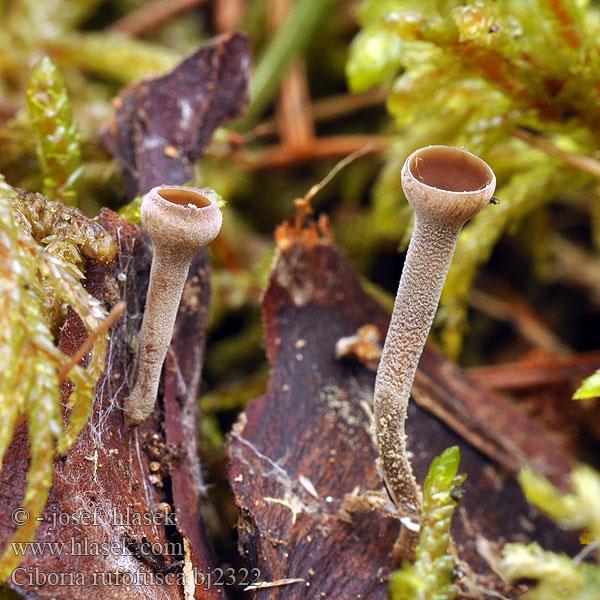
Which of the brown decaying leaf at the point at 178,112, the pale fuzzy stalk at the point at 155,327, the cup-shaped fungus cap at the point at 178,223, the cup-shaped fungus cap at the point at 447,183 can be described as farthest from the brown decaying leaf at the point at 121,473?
the cup-shaped fungus cap at the point at 447,183

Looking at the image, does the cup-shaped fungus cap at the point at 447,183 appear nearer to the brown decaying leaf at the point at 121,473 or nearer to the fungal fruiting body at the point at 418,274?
the fungal fruiting body at the point at 418,274

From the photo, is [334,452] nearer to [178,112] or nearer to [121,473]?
[121,473]

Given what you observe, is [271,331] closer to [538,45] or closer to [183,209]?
[183,209]

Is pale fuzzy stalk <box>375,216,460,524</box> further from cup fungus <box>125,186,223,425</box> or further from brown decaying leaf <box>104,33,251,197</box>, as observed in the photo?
brown decaying leaf <box>104,33,251,197</box>

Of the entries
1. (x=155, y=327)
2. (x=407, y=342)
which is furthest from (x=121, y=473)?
(x=407, y=342)

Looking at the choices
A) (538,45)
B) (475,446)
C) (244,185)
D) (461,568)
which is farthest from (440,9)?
(461,568)
